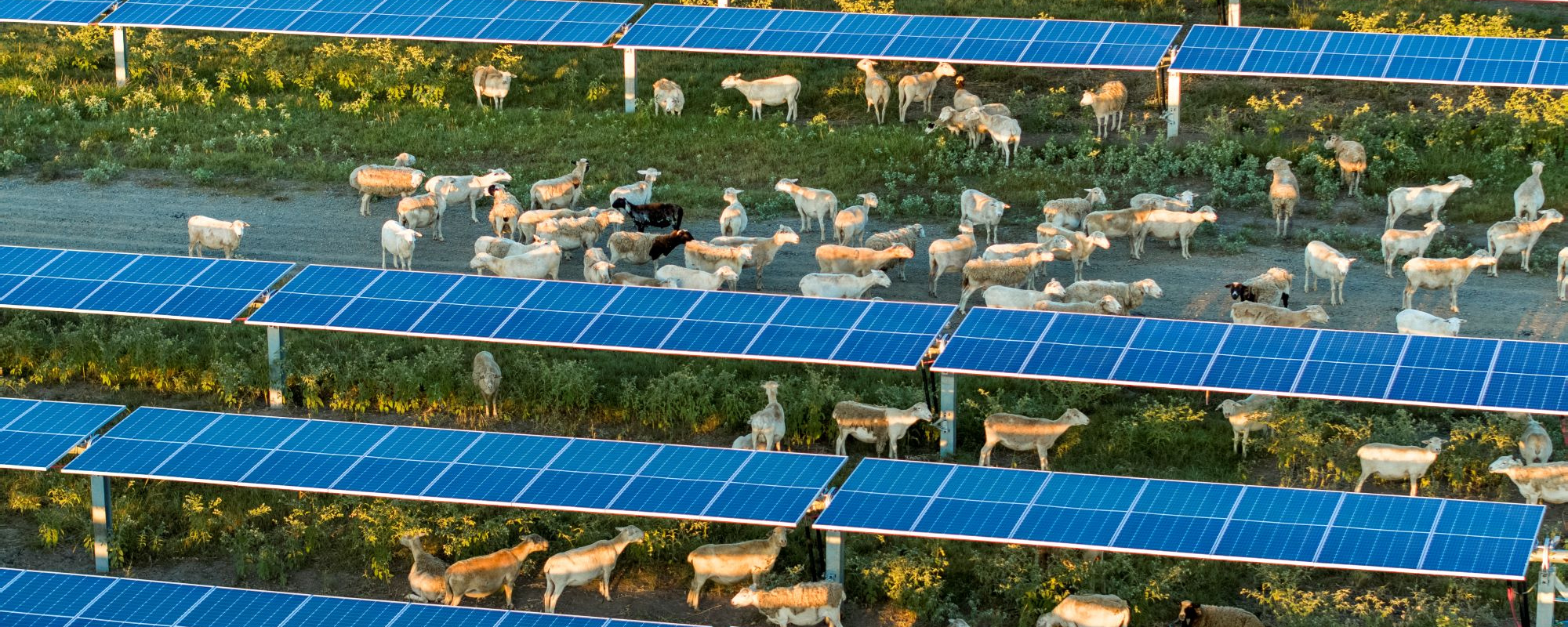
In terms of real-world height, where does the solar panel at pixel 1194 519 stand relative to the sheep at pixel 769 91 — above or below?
below

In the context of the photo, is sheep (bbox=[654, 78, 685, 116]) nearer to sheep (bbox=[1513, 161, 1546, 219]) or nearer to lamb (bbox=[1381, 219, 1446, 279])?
lamb (bbox=[1381, 219, 1446, 279])

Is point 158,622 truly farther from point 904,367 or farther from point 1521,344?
point 1521,344

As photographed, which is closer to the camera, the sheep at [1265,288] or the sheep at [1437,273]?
the sheep at [1265,288]

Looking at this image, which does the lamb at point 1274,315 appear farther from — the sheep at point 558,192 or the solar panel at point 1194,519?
the sheep at point 558,192

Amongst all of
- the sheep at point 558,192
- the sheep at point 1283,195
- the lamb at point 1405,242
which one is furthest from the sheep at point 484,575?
the sheep at point 1283,195

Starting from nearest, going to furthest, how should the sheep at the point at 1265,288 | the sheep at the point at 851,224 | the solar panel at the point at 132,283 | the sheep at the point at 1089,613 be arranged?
the sheep at the point at 1089,613
the solar panel at the point at 132,283
the sheep at the point at 1265,288
the sheep at the point at 851,224

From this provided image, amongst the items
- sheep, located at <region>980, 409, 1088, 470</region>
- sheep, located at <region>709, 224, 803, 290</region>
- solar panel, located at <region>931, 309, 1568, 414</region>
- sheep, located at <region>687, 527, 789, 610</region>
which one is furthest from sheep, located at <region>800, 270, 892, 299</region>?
sheep, located at <region>687, 527, 789, 610</region>

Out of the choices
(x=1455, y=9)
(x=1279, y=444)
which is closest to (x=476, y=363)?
(x=1279, y=444)
